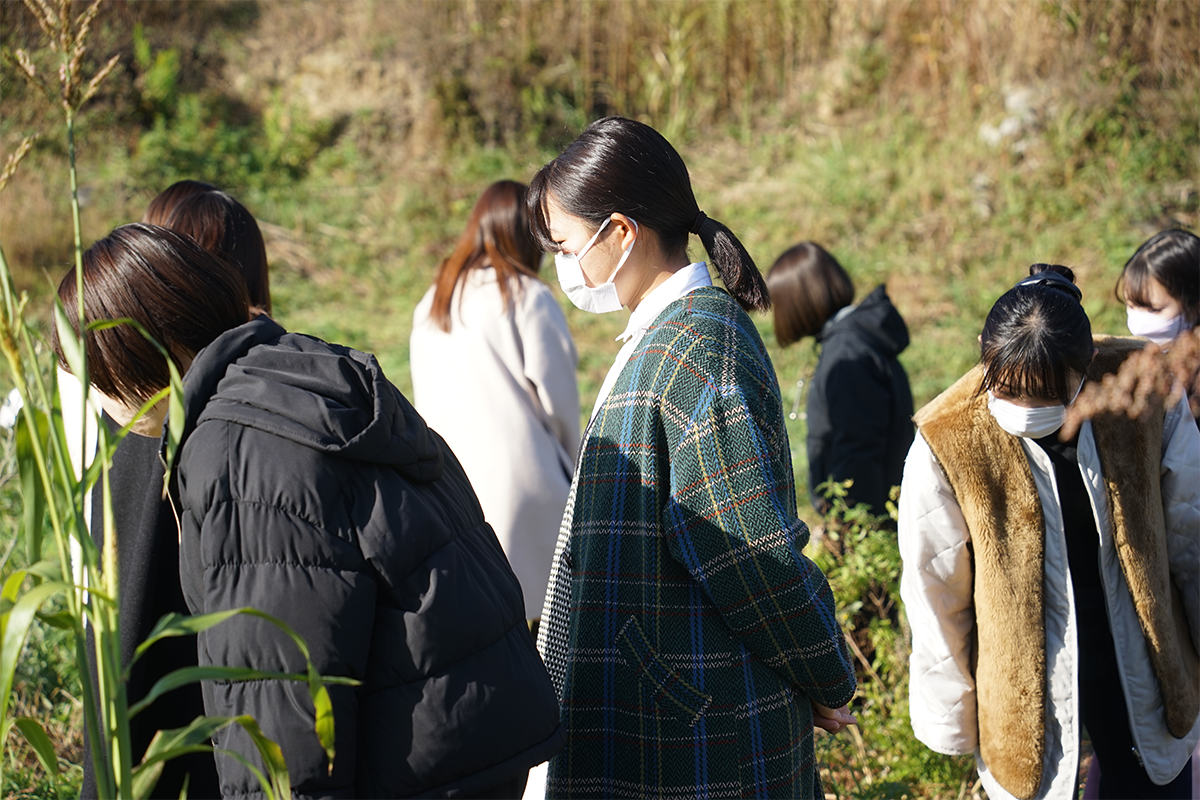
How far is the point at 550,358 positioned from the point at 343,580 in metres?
1.83

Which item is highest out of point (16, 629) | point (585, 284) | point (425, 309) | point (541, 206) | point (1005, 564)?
point (541, 206)

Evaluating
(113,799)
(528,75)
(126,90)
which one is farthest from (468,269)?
(126,90)

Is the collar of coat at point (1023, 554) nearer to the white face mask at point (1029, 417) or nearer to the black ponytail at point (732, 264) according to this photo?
the white face mask at point (1029, 417)

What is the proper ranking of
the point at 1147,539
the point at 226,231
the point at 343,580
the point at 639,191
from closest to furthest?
the point at 343,580
the point at 639,191
the point at 1147,539
the point at 226,231

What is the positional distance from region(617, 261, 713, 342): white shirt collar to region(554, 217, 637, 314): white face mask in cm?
5

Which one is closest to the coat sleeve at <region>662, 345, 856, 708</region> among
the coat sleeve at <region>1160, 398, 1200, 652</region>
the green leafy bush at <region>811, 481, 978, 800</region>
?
the coat sleeve at <region>1160, 398, 1200, 652</region>

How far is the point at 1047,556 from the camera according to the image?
2.03 metres

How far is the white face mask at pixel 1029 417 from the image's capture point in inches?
76.6

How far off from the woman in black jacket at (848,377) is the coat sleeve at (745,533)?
2001 millimetres

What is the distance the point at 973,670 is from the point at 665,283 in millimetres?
1172

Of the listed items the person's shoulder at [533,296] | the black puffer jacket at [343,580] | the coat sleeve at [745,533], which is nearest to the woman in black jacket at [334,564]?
the black puffer jacket at [343,580]

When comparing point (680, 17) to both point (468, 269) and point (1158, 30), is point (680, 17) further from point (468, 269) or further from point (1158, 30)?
point (468, 269)

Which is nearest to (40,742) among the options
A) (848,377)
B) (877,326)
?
(848,377)

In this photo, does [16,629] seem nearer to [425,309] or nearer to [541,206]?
[541,206]
